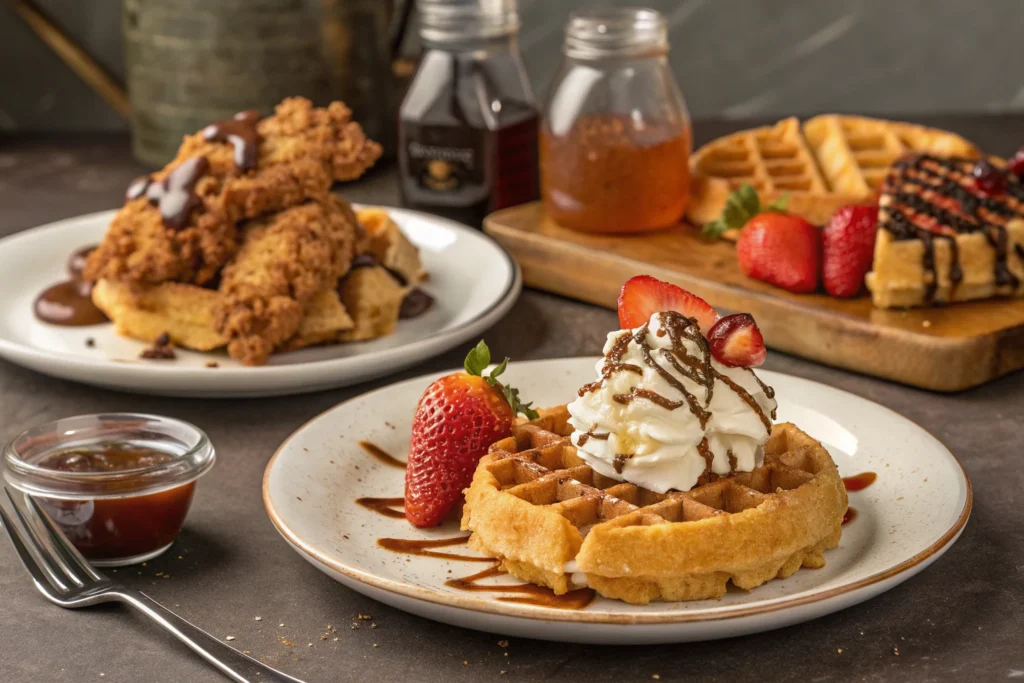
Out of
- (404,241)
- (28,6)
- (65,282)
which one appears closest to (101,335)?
(65,282)

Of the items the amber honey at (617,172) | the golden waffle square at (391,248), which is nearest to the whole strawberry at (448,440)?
the golden waffle square at (391,248)

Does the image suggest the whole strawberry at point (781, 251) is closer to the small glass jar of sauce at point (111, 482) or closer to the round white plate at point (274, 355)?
the round white plate at point (274, 355)

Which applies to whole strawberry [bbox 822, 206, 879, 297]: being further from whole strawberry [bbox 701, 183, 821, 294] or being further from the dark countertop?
the dark countertop

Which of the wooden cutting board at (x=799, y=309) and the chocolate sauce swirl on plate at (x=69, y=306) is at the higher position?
the wooden cutting board at (x=799, y=309)

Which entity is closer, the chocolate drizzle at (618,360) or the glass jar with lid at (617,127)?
the chocolate drizzle at (618,360)

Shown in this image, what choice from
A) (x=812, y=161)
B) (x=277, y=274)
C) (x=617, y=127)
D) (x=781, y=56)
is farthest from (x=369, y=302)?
A: (x=781, y=56)

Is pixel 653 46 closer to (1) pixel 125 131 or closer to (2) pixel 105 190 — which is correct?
(2) pixel 105 190
